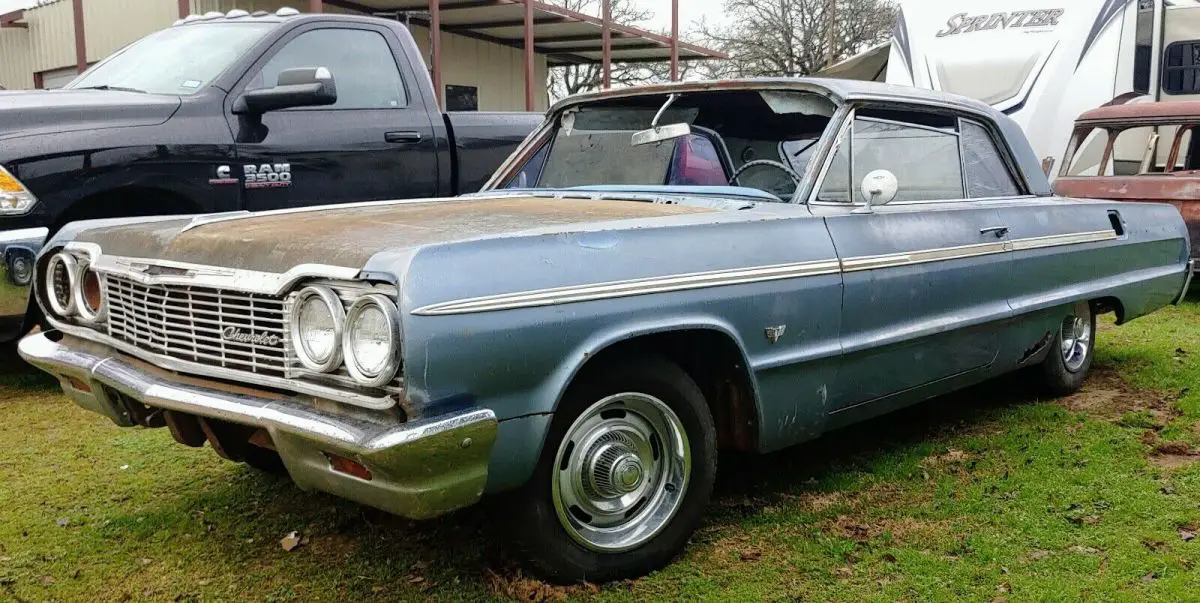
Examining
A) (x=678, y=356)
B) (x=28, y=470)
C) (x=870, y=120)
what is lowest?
(x=28, y=470)

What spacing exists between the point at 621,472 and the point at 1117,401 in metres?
3.13

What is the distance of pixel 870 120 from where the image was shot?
376 centimetres

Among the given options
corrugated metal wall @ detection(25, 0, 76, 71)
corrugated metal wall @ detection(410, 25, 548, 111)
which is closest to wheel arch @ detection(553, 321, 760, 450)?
corrugated metal wall @ detection(410, 25, 548, 111)

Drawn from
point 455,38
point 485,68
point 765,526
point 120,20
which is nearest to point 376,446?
point 765,526

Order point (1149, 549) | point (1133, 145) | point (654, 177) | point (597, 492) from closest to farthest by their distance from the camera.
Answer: point (597, 492)
point (1149, 549)
point (654, 177)
point (1133, 145)

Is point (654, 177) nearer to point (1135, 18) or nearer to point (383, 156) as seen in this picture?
point (383, 156)

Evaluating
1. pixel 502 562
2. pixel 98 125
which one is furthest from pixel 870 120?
pixel 98 125

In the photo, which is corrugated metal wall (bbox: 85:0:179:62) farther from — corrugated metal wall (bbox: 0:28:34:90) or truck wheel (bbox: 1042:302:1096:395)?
truck wheel (bbox: 1042:302:1096:395)

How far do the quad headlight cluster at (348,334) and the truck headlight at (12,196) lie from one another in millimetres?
2723

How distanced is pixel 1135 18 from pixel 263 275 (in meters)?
10.00

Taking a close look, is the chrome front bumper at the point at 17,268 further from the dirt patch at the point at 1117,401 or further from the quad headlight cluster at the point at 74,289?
the dirt patch at the point at 1117,401

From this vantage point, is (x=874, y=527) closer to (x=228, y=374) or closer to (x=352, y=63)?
(x=228, y=374)

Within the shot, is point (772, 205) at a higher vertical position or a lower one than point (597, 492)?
higher

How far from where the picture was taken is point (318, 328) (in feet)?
8.07
